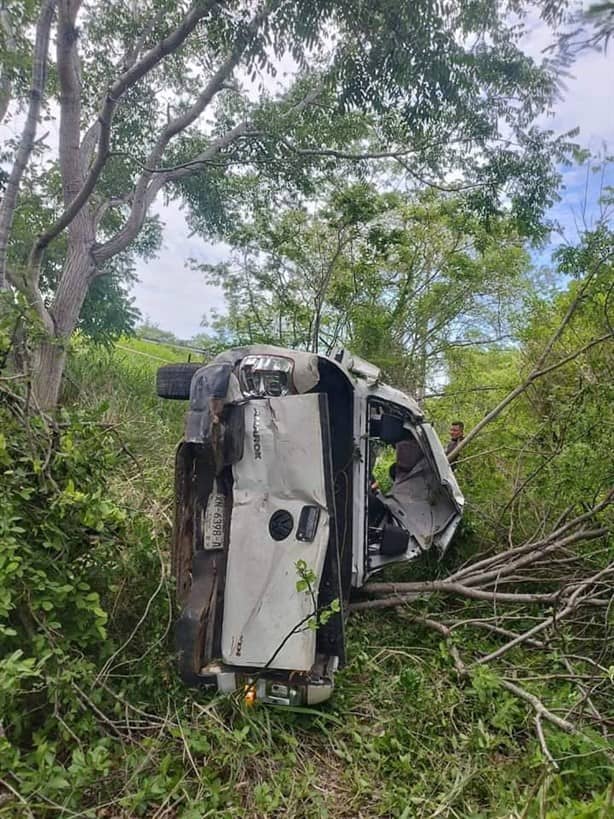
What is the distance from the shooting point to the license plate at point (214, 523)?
2867mm

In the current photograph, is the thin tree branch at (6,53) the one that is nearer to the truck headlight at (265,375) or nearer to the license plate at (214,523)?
the truck headlight at (265,375)

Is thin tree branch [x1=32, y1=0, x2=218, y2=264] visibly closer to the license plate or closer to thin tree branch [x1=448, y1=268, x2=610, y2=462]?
the license plate

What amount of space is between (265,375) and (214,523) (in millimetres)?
922

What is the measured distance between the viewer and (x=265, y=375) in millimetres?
3041

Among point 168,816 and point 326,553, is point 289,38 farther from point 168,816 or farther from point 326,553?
point 168,816

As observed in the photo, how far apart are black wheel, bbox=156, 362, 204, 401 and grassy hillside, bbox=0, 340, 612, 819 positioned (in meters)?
0.64

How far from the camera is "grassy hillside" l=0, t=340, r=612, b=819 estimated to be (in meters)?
2.04

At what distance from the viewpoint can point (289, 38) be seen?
5.23m

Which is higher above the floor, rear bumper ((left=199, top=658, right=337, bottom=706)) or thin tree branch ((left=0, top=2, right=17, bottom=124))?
thin tree branch ((left=0, top=2, right=17, bottom=124))

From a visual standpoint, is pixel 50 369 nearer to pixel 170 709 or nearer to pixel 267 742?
pixel 170 709

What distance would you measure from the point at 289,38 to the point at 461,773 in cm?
636

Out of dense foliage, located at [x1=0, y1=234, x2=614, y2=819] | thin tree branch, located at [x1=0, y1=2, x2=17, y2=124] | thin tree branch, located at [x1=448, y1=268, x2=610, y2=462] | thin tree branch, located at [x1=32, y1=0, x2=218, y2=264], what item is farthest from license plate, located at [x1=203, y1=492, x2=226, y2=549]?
thin tree branch, located at [x1=0, y1=2, x2=17, y2=124]

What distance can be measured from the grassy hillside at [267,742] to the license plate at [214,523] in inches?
15.8

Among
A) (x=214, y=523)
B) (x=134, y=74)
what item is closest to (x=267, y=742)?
(x=214, y=523)
